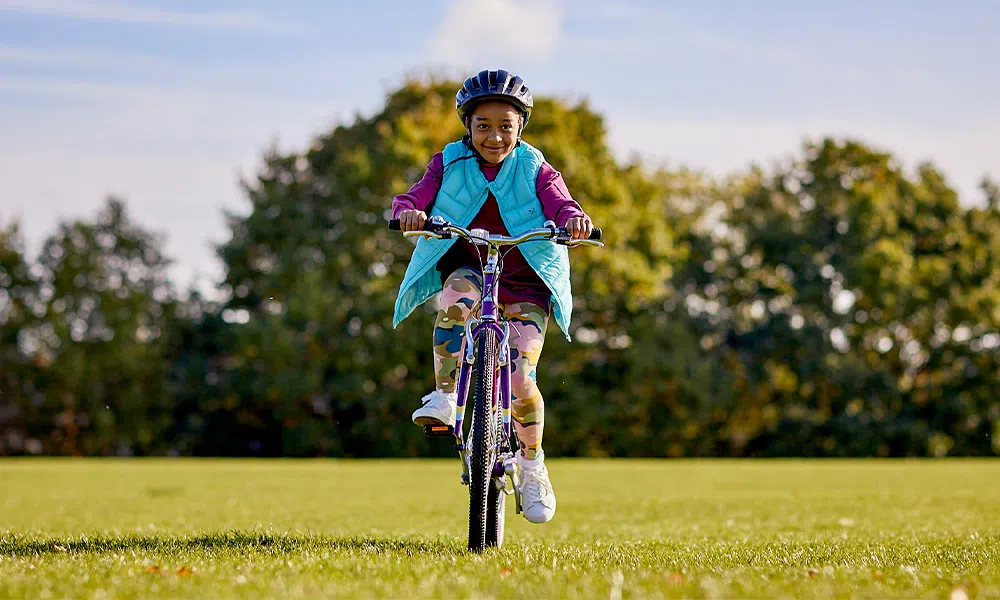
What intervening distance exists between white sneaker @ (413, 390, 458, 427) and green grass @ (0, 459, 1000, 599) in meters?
0.64

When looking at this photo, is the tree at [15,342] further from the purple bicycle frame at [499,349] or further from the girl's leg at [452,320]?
the purple bicycle frame at [499,349]

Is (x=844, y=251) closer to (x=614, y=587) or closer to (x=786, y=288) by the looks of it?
(x=786, y=288)

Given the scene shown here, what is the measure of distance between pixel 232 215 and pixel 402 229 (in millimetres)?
32988

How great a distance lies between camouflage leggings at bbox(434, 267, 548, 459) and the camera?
632 cm

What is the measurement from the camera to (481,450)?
580 cm

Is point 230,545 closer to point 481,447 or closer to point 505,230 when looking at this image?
point 481,447

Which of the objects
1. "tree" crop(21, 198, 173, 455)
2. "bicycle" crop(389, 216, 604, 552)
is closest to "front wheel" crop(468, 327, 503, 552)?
"bicycle" crop(389, 216, 604, 552)

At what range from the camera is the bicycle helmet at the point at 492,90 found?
633cm

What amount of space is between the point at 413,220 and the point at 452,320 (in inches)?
25.9

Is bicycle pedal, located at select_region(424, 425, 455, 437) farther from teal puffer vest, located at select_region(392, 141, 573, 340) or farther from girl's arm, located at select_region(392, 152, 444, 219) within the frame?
girl's arm, located at select_region(392, 152, 444, 219)

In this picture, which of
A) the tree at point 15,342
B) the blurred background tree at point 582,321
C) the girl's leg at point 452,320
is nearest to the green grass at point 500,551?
the girl's leg at point 452,320

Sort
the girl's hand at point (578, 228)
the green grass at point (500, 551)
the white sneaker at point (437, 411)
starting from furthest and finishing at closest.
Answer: the white sneaker at point (437, 411), the girl's hand at point (578, 228), the green grass at point (500, 551)

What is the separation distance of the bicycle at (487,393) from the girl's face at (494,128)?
57 cm

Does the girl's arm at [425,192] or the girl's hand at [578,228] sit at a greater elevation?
the girl's arm at [425,192]
